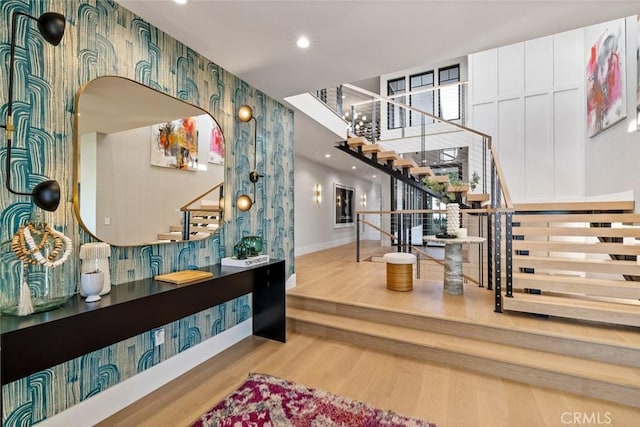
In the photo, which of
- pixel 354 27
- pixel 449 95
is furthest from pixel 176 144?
pixel 449 95

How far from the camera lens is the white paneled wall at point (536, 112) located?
5344 mm

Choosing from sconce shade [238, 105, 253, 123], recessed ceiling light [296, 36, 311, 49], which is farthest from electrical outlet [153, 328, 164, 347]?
recessed ceiling light [296, 36, 311, 49]

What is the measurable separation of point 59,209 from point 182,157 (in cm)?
92

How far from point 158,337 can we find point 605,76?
20.5ft

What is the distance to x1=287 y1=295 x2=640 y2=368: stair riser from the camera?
2.16 meters

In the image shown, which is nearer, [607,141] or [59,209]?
[59,209]

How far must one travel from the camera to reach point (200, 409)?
1.86 m

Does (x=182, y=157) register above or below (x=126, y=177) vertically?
above

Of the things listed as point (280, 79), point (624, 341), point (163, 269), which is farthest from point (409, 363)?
point (280, 79)

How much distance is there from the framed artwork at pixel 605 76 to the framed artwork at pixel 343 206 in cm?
567

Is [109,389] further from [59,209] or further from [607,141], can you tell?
[607,141]

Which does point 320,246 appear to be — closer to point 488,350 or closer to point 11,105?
point 488,350

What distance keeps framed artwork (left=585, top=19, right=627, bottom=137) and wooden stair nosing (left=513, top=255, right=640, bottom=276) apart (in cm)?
192

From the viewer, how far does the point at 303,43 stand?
7.46 feet
